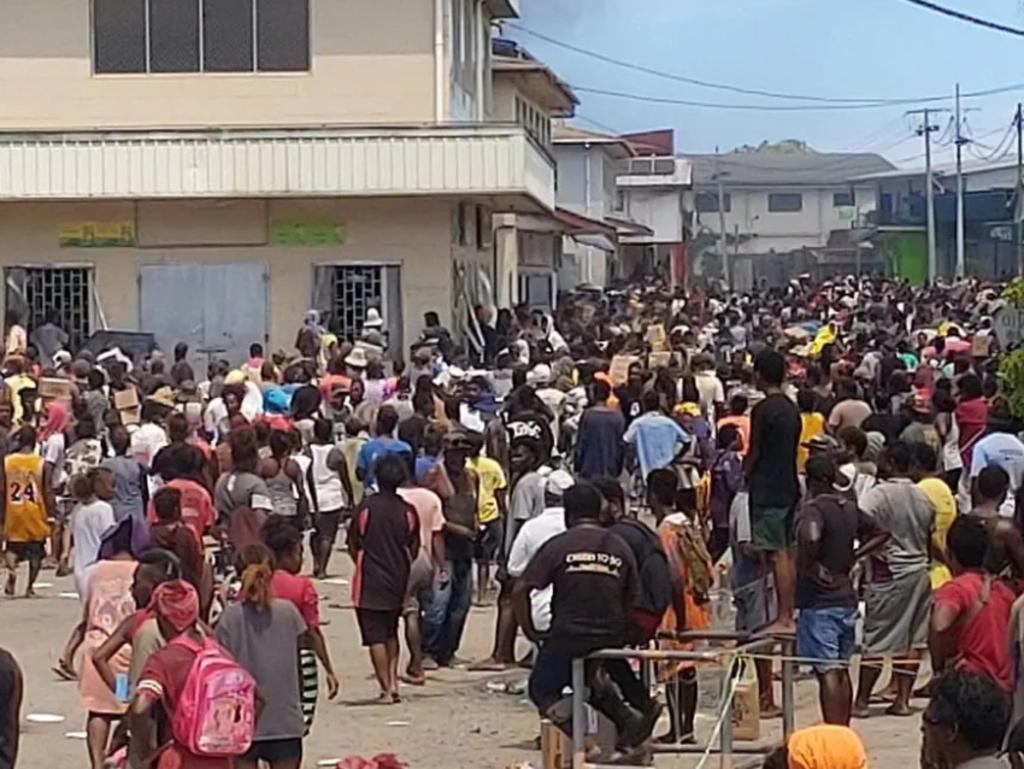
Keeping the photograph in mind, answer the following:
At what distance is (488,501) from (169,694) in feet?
27.3

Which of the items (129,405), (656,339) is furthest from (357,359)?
(656,339)

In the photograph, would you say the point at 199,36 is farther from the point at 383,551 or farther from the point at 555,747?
the point at 555,747

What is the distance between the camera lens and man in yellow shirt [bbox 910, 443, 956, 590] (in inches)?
543

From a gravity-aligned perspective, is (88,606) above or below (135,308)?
below

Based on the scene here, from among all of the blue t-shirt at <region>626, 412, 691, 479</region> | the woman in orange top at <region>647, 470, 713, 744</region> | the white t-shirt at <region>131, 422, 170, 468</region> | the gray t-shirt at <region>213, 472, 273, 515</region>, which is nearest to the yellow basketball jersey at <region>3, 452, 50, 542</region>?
the white t-shirt at <region>131, 422, 170, 468</region>

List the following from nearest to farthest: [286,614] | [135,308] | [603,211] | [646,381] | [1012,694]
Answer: [1012,694] < [286,614] < [646,381] < [135,308] < [603,211]

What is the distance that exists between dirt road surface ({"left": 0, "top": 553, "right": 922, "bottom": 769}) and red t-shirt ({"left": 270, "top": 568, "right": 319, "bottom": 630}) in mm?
1995

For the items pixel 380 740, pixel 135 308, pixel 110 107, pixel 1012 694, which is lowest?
pixel 380 740

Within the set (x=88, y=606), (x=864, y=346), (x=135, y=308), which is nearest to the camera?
(x=88, y=606)

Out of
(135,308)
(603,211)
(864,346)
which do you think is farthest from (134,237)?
(603,211)

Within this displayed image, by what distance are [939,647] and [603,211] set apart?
60314 millimetres

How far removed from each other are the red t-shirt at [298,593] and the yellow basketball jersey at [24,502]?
312 inches

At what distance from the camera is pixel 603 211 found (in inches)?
2741

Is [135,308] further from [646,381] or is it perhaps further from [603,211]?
[603,211]
